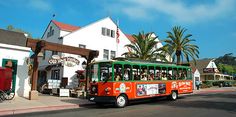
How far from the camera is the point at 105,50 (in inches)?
1320

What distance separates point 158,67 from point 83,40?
47.4ft

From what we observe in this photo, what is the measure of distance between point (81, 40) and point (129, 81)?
15697 millimetres

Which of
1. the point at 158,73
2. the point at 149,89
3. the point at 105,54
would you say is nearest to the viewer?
the point at 149,89

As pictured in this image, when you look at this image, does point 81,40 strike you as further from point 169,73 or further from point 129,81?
point 129,81

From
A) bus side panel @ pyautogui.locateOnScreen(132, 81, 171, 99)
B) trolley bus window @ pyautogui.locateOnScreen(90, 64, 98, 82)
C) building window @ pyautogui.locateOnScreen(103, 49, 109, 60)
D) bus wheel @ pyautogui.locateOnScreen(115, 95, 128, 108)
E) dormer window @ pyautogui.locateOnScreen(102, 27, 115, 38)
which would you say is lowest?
bus wheel @ pyautogui.locateOnScreen(115, 95, 128, 108)

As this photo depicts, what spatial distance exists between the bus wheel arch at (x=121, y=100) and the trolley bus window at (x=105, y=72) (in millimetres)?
1316

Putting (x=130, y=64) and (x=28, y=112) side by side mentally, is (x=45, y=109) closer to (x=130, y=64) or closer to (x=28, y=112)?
(x=28, y=112)

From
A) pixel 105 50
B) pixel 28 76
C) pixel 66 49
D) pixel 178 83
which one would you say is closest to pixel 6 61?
pixel 28 76

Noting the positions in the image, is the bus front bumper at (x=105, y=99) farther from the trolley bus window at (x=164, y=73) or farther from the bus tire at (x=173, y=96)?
the bus tire at (x=173, y=96)

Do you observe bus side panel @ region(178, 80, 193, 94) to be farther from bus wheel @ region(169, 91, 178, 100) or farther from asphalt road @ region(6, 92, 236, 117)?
asphalt road @ region(6, 92, 236, 117)

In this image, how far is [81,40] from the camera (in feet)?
102

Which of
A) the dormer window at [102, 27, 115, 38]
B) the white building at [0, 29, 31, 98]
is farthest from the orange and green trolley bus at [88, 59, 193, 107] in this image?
the dormer window at [102, 27, 115, 38]

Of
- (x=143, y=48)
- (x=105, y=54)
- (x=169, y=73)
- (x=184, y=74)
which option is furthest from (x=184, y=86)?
(x=105, y=54)

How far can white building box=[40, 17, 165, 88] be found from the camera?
29797 millimetres
